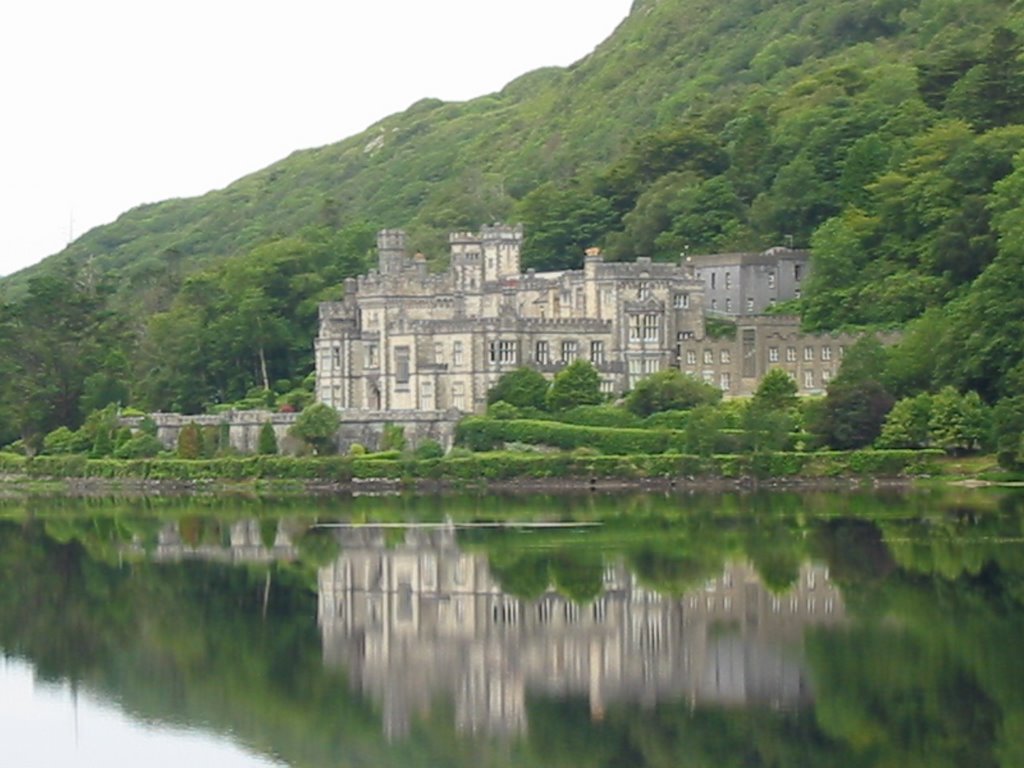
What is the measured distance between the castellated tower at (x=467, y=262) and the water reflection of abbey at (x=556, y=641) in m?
42.8

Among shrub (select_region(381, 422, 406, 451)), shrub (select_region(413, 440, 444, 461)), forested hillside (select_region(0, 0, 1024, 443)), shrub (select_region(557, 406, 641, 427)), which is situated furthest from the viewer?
shrub (select_region(381, 422, 406, 451))

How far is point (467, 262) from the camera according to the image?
337 feet

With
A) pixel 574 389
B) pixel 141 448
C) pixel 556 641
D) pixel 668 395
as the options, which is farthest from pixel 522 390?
pixel 556 641

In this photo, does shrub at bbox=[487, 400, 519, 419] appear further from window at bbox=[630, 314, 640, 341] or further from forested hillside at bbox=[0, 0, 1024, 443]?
forested hillside at bbox=[0, 0, 1024, 443]

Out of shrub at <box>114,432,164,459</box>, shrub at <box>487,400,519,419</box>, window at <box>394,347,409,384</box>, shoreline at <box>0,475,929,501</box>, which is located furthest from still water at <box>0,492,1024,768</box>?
shrub at <box>114,432,164,459</box>

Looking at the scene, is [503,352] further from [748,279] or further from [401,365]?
[748,279]

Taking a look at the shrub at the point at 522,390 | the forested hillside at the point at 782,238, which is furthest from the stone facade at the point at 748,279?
the shrub at the point at 522,390

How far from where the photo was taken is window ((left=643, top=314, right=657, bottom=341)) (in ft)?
321

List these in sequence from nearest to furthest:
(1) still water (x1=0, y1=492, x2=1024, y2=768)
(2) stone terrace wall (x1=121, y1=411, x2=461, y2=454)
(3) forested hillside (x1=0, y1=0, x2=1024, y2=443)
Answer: (1) still water (x1=0, y1=492, x2=1024, y2=768) < (3) forested hillside (x1=0, y1=0, x2=1024, y2=443) < (2) stone terrace wall (x1=121, y1=411, x2=461, y2=454)

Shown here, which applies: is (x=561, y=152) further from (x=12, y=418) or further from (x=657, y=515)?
(x=657, y=515)

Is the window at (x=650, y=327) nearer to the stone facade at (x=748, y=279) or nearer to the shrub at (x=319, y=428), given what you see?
the stone facade at (x=748, y=279)

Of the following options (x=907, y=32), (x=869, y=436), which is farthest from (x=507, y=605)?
(x=907, y=32)

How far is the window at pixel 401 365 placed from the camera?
99375 mm

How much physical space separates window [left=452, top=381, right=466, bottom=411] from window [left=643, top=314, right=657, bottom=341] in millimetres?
7292
